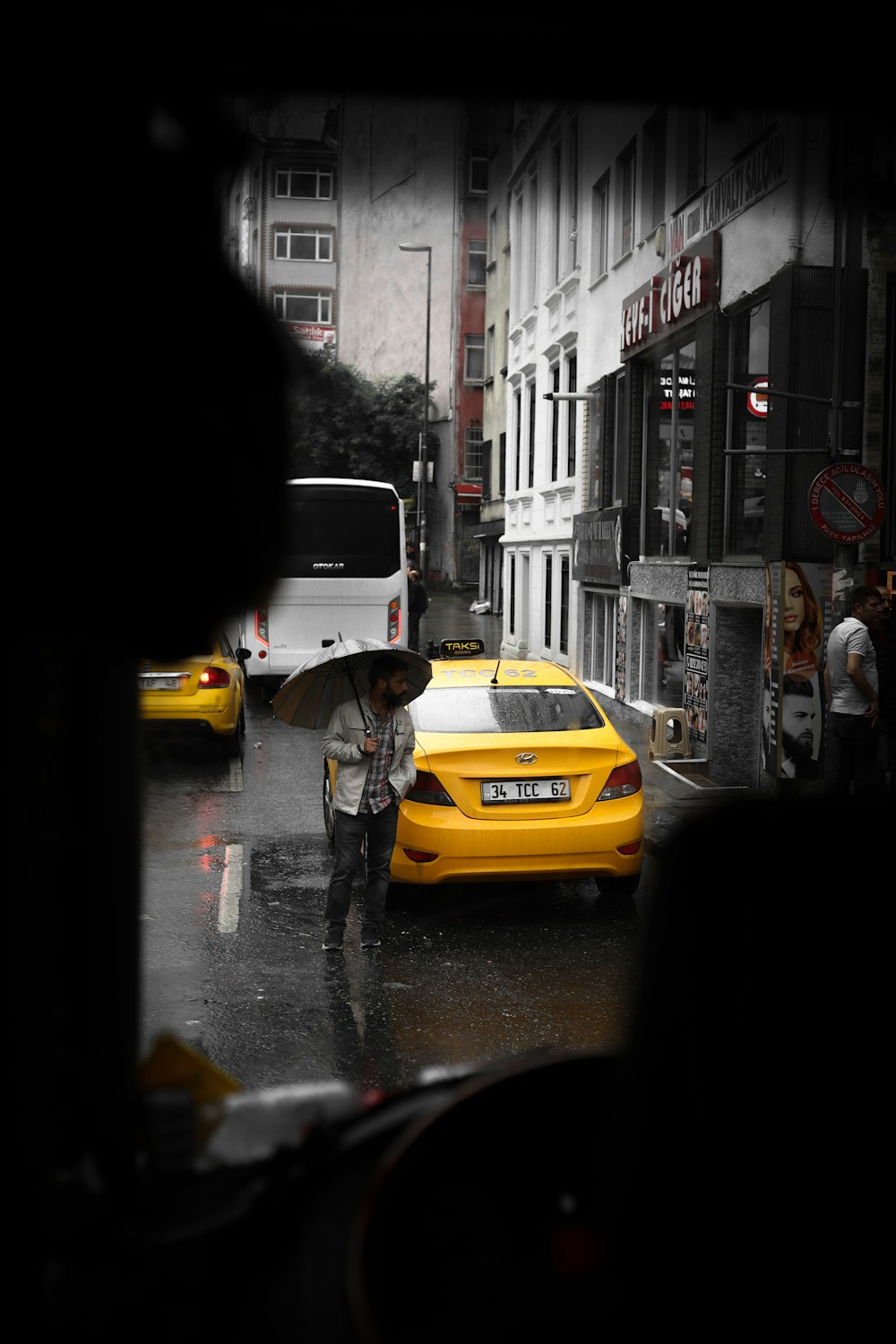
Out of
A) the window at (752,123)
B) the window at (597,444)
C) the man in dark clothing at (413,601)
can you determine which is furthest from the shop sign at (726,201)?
the man in dark clothing at (413,601)

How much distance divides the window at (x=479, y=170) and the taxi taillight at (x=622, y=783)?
7.76 metres

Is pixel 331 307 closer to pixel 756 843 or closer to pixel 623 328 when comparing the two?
pixel 756 843

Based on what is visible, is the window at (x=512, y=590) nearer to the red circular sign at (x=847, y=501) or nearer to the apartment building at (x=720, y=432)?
the apartment building at (x=720, y=432)

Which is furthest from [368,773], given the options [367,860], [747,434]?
[747,434]

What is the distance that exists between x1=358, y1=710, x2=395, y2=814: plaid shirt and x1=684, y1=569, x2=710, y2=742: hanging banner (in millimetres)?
7326

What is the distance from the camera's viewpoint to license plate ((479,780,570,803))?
29.6ft

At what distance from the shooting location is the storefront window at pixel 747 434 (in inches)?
563

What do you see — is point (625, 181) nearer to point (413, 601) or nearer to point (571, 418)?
point (413, 601)

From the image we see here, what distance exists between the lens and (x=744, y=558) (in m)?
14.6

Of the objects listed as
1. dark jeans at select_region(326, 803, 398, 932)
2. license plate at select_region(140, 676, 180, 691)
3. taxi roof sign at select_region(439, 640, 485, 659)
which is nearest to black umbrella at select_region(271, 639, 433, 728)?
dark jeans at select_region(326, 803, 398, 932)

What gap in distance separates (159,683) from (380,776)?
659cm

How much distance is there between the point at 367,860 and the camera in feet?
28.2

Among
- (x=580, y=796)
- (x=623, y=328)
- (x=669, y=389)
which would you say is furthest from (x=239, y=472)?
(x=623, y=328)

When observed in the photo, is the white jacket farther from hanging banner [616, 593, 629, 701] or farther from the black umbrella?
hanging banner [616, 593, 629, 701]
